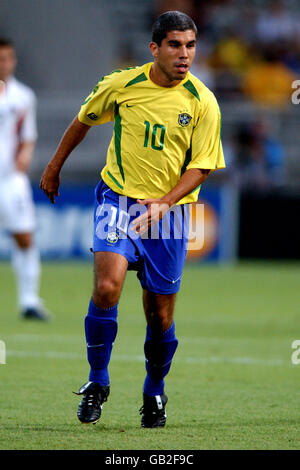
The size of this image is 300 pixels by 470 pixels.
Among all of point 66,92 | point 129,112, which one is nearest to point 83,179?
point 66,92

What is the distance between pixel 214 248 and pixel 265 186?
159cm

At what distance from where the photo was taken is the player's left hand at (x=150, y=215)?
4965 mm

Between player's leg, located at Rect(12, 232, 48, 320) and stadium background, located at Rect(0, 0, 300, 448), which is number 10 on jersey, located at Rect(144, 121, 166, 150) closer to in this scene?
player's leg, located at Rect(12, 232, 48, 320)

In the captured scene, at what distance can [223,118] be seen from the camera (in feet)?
62.5

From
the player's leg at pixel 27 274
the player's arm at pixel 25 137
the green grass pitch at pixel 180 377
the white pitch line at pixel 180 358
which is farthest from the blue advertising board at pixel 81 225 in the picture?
the white pitch line at pixel 180 358

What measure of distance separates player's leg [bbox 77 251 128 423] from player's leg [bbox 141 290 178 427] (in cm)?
25

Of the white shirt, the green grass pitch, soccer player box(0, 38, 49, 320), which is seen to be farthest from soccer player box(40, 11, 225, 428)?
the white shirt

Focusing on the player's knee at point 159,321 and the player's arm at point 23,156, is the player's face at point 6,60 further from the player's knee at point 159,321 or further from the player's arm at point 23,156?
the player's knee at point 159,321

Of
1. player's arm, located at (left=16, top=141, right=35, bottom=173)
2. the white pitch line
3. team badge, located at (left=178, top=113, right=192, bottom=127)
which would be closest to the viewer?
team badge, located at (left=178, top=113, right=192, bottom=127)

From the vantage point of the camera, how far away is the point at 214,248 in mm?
17453

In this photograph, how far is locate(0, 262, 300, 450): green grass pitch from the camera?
478 cm

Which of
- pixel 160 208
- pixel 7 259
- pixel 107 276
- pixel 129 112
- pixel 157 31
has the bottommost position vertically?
pixel 7 259

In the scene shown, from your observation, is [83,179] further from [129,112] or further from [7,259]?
[129,112]

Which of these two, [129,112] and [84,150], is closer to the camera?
[129,112]
